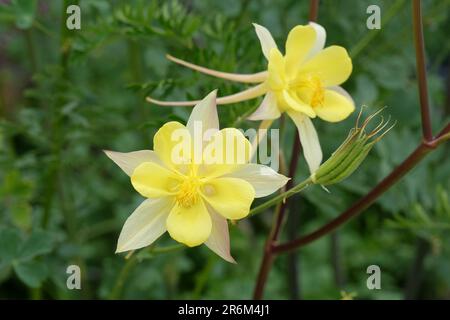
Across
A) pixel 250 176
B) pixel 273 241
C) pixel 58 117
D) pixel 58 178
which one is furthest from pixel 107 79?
pixel 250 176

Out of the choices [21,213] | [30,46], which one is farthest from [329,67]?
[30,46]

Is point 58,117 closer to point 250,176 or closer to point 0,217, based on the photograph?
point 0,217

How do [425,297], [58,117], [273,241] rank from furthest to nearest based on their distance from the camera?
[425,297], [58,117], [273,241]

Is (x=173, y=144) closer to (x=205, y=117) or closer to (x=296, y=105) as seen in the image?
(x=205, y=117)

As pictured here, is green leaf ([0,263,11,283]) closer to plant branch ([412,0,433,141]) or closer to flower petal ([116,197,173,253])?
flower petal ([116,197,173,253])

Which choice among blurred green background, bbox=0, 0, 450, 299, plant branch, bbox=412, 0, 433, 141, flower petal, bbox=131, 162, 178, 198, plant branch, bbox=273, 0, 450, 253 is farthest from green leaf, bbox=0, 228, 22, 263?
plant branch, bbox=412, 0, 433, 141
